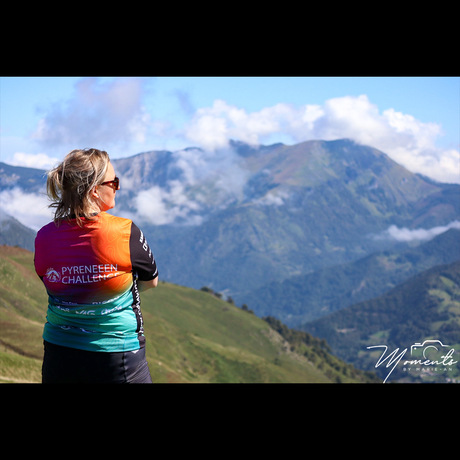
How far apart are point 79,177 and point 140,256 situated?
24.2 inches

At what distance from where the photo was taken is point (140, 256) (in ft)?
11.4

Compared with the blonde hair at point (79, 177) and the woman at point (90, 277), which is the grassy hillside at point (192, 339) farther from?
the blonde hair at point (79, 177)

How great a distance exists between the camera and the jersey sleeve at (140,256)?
3.44 meters

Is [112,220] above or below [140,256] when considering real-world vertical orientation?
above

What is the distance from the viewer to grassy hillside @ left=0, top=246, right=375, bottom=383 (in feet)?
159

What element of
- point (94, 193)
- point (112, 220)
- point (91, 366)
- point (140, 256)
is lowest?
point (91, 366)

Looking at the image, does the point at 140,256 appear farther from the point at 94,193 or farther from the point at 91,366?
the point at 91,366

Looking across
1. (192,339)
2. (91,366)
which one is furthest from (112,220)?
(192,339)

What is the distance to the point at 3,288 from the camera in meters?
62.1

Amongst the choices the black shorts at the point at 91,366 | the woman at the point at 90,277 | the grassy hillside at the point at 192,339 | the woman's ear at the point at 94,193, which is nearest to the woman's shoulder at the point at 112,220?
the woman at the point at 90,277

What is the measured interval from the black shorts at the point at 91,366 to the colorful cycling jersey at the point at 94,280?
43 mm
